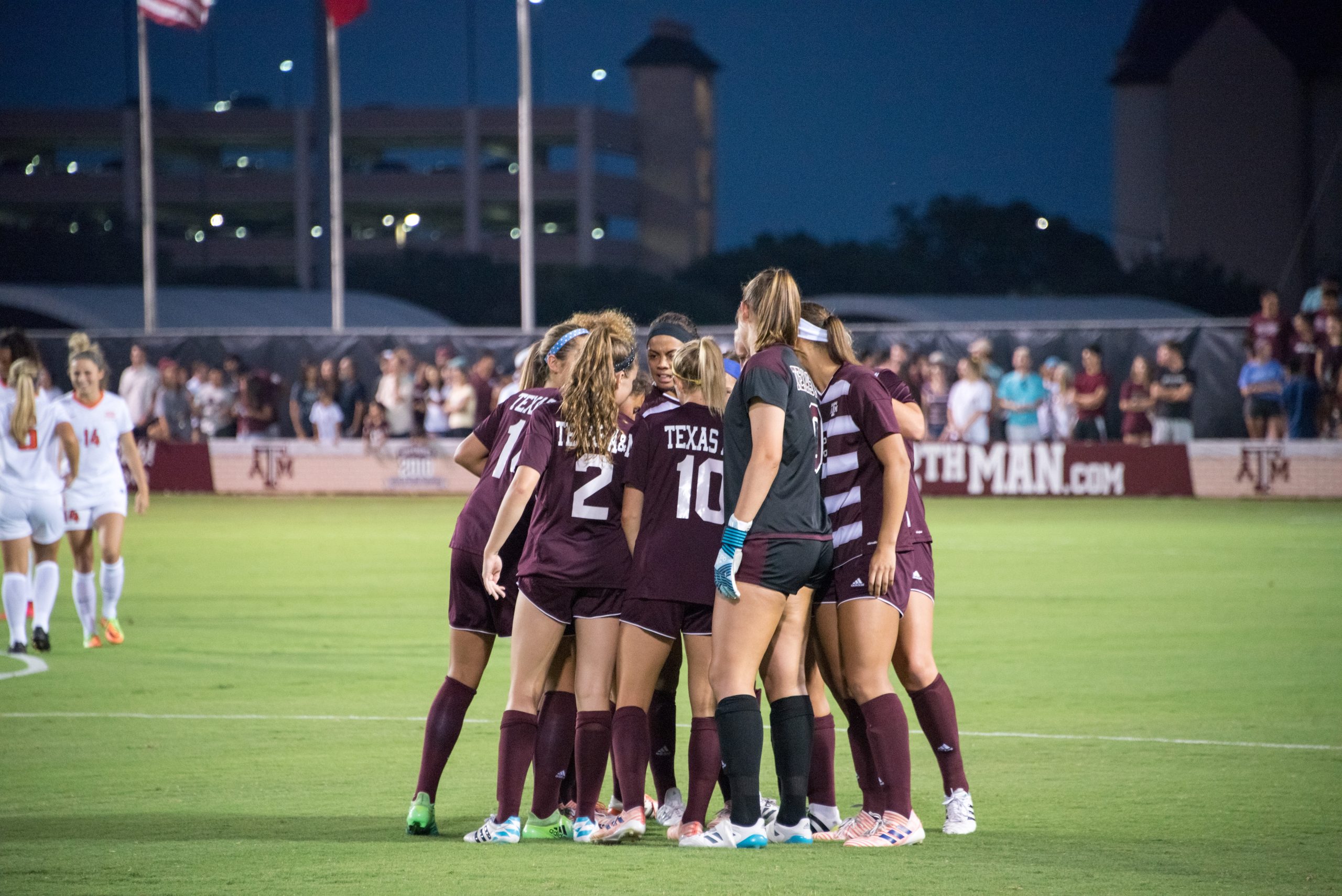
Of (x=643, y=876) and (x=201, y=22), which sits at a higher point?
(x=201, y=22)

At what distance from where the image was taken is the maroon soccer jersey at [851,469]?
20.9ft

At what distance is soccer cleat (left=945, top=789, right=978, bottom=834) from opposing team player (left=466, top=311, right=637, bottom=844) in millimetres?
1409

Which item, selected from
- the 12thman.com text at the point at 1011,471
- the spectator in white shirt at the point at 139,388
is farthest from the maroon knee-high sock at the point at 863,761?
the spectator in white shirt at the point at 139,388

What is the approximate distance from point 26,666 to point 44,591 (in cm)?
75

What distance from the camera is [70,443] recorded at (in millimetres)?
11500

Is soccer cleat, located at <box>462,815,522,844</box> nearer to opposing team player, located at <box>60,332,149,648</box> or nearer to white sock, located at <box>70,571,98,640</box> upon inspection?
opposing team player, located at <box>60,332,149,648</box>

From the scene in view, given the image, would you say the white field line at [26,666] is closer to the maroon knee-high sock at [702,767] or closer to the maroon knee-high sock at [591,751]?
the maroon knee-high sock at [591,751]

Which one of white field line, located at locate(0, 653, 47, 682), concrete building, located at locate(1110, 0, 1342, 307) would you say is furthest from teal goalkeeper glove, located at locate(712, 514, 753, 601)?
concrete building, located at locate(1110, 0, 1342, 307)

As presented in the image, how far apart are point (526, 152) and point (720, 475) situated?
26206mm

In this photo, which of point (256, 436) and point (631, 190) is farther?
point (631, 190)

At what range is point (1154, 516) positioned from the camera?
71.7 feet

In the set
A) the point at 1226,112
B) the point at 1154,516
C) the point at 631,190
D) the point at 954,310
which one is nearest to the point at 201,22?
the point at 1154,516

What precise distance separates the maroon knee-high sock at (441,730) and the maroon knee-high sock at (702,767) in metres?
0.95

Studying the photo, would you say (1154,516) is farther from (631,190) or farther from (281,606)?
(631,190)
